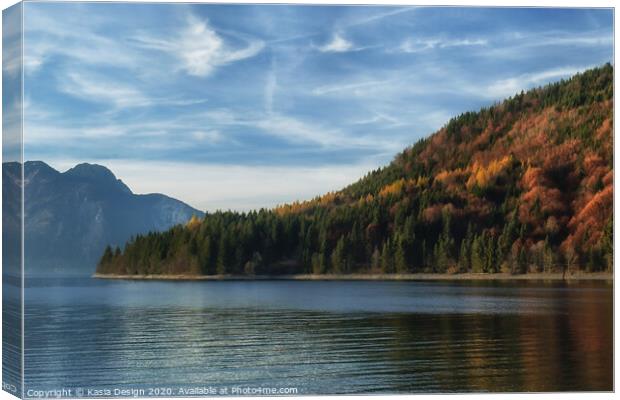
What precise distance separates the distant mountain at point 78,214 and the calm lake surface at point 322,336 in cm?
100

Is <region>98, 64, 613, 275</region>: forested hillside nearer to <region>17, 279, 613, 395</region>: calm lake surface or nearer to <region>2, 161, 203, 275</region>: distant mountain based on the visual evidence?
<region>17, 279, 613, 395</region>: calm lake surface

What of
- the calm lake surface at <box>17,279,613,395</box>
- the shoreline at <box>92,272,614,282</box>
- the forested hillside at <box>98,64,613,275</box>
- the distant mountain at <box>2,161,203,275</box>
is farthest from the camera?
the shoreline at <box>92,272,614,282</box>

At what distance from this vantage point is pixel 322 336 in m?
27.9

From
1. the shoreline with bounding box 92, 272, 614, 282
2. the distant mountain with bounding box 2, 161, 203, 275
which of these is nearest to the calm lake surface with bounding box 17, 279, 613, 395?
the shoreline with bounding box 92, 272, 614, 282

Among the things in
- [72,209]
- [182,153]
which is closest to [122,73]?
A: [182,153]

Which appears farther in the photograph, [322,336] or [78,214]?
[322,336]

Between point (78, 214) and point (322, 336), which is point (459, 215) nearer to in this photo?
point (322, 336)

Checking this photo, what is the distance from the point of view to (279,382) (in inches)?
842

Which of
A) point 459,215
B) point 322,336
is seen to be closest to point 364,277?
point 459,215

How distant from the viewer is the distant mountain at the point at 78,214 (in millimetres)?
22016

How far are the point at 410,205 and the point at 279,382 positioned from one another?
676 inches

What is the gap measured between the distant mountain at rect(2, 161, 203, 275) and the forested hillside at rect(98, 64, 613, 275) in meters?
1.29

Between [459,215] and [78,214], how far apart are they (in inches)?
580

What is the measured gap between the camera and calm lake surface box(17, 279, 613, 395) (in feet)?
70.9
